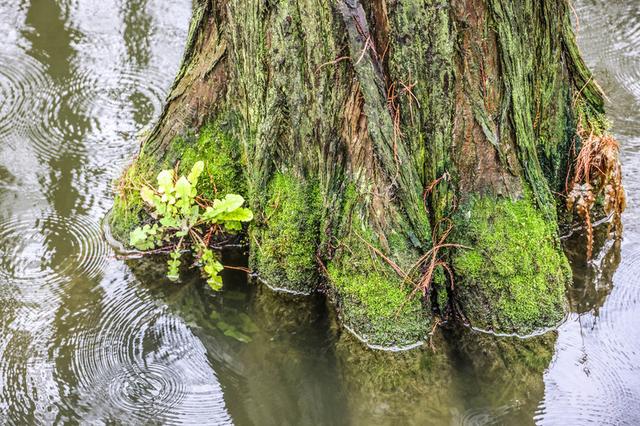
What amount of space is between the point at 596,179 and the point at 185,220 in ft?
8.08

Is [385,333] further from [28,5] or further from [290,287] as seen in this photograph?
[28,5]

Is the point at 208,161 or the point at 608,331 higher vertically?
the point at 208,161

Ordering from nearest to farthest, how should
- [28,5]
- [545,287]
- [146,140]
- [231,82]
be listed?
[545,287] → [231,82] → [146,140] → [28,5]

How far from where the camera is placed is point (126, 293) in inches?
175

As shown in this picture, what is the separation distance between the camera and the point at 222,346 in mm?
4164

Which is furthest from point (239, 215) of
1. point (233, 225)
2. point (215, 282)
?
point (215, 282)

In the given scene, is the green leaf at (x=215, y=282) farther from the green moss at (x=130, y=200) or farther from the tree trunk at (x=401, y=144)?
the green moss at (x=130, y=200)

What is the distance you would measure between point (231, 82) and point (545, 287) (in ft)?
6.86

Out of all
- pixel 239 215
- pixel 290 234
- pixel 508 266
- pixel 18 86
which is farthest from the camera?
pixel 18 86

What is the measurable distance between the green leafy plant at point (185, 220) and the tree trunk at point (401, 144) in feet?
0.64

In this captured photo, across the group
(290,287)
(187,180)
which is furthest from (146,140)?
(290,287)

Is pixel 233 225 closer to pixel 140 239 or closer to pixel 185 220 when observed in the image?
pixel 185 220

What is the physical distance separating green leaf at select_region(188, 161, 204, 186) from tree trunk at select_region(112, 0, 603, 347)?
0.28 metres

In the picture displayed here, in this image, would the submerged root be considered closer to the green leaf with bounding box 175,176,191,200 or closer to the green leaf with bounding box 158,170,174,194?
the green leaf with bounding box 175,176,191,200
